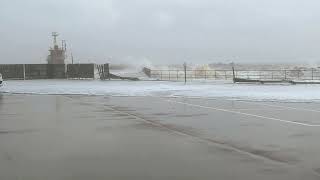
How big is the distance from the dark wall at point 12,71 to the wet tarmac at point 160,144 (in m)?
39.2

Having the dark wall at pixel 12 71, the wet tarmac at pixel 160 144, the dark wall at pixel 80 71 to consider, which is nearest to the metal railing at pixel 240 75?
the dark wall at pixel 80 71

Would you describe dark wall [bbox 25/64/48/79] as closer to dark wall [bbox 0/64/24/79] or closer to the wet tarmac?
dark wall [bbox 0/64/24/79]

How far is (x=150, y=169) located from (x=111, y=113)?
34.5 ft

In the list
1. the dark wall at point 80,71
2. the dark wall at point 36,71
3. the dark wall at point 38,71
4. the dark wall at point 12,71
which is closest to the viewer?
the dark wall at point 80,71

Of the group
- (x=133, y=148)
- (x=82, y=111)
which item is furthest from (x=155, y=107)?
(x=133, y=148)

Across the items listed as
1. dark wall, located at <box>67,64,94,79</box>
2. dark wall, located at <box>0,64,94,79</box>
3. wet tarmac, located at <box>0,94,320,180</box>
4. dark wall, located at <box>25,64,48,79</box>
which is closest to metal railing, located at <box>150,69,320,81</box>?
dark wall, located at <box>67,64,94,79</box>

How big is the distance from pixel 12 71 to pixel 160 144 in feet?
162

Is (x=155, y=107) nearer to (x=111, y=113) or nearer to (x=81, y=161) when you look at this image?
(x=111, y=113)

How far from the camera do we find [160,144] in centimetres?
1215

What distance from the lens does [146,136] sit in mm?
13453

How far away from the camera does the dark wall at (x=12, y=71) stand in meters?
59.0

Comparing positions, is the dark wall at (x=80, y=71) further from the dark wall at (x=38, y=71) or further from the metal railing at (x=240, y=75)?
the metal railing at (x=240, y=75)

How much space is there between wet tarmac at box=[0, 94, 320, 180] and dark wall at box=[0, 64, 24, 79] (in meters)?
Answer: 39.2

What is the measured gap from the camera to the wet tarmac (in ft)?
30.0
